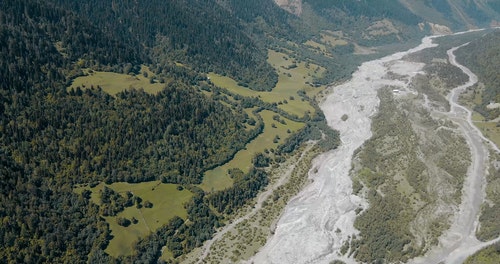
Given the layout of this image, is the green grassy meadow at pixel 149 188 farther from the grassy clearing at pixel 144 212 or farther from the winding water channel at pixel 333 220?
the winding water channel at pixel 333 220

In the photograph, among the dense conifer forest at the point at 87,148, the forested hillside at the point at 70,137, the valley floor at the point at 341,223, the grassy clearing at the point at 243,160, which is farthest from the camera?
the grassy clearing at the point at 243,160

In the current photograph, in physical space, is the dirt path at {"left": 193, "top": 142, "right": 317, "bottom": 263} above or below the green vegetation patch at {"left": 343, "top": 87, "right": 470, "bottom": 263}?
below

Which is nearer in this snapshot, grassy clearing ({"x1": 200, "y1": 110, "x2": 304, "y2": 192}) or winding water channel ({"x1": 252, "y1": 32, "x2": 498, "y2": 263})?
winding water channel ({"x1": 252, "y1": 32, "x2": 498, "y2": 263})

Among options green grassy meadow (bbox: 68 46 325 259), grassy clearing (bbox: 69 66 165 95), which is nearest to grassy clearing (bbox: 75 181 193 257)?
green grassy meadow (bbox: 68 46 325 259)

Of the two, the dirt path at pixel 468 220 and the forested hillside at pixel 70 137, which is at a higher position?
the dirt path at pixel 468 220

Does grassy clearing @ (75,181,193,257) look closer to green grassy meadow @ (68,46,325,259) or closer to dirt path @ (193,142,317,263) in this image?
green grassy meadow @ (68,46,325,259)

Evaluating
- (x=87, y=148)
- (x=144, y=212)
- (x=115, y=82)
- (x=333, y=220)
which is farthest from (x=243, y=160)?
(x=115, y=82)

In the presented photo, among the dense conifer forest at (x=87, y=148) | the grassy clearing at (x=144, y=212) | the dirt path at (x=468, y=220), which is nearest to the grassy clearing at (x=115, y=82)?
the dense conifer forest at (x=87, y=148)

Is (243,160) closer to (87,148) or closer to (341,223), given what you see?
(341,223)
